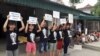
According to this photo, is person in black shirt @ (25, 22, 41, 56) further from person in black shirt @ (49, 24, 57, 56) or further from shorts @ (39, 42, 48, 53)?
person in black shirt @ (49, 24, 57, 56)

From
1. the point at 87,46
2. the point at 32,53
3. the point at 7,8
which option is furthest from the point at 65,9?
the point at 32,53

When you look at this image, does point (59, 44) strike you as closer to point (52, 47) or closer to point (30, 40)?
point (52, 47)

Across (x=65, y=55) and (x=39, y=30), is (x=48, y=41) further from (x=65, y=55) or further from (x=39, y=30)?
(x=65, y=55)

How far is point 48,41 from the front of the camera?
961 centimetres

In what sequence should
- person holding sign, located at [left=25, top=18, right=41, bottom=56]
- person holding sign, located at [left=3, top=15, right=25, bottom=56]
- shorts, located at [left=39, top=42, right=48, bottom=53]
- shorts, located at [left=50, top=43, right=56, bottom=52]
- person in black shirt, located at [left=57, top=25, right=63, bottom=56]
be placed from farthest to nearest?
person in black shirt, located at [left=57, top=25, right=63, bottom=56] → shorts, located at [left=50, top=43, right=56, bottom=52] → shorts, located at [left=39, top=42, right=48, bottom=53] → person holding sign, located at [left=25, top=18, right=41, bottom=56] → person holding sign, located at [left=3, top=15, right=25, bottom=56]

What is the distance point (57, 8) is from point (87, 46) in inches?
132

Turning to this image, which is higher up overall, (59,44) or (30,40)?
(30,40)

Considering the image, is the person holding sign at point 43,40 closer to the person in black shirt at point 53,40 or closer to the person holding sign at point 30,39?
the person in black shirt at point 53,40

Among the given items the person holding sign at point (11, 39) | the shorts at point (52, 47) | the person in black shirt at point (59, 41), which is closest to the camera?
the person holding sign at point (11, 39)

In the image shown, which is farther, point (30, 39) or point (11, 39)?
point (30, 39)

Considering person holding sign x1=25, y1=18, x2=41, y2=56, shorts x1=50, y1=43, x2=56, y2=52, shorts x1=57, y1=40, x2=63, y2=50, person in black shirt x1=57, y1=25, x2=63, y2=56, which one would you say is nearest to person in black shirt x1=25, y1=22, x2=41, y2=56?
person holding sign x1=25, y1=18, x2=41, y2=56

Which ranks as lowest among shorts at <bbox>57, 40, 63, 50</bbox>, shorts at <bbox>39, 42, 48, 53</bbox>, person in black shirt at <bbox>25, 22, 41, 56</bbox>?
shorts at <bbox>57, 40, 63, 50</bbox>

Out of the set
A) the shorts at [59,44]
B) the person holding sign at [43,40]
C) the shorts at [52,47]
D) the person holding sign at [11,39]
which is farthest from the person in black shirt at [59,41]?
the person holding sign at [11,39]

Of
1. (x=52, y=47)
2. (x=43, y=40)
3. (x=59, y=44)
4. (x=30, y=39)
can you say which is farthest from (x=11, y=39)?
(x=59, y=44)
